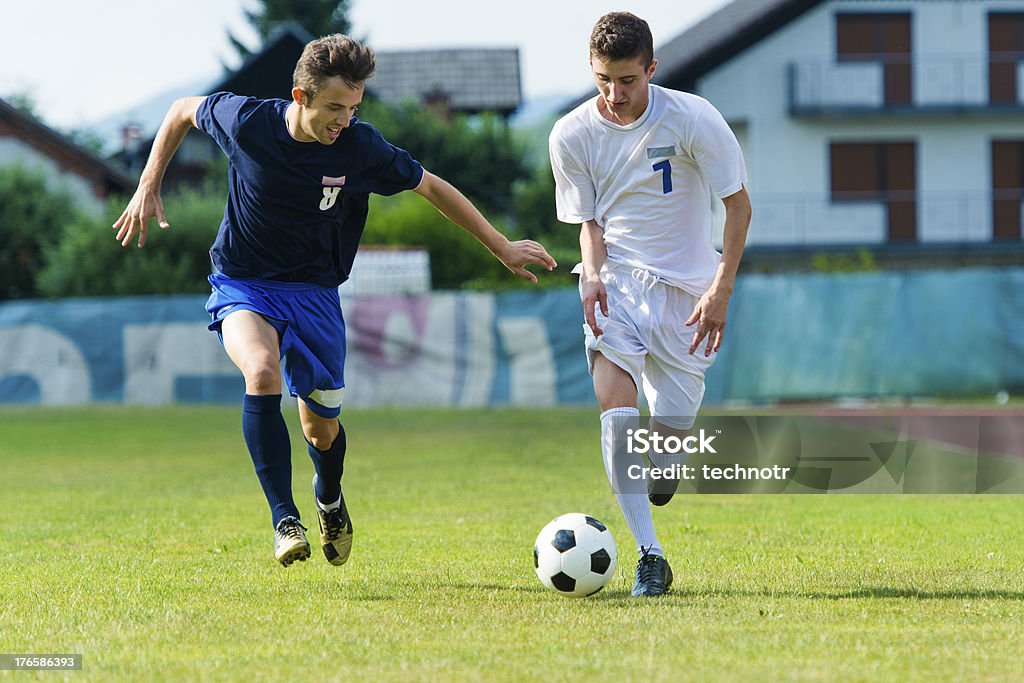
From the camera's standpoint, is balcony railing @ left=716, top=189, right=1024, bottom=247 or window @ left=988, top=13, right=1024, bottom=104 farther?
window @ left=988, top=13, right=1024, bottom=104

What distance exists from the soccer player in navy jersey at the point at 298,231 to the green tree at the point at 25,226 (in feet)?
98.4

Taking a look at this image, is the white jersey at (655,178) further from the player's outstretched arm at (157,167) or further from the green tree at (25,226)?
the green tree at (25,226)

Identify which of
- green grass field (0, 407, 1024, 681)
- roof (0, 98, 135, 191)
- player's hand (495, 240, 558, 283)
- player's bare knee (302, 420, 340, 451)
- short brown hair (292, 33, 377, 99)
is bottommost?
green grass field (0, 407, 1024, 681)

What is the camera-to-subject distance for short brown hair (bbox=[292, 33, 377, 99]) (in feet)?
19.8

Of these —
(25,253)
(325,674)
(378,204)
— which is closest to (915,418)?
(325,674)

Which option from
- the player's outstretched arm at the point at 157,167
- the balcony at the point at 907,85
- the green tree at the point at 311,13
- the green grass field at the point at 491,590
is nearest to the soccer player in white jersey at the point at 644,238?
the green grass field at the point at 491,590

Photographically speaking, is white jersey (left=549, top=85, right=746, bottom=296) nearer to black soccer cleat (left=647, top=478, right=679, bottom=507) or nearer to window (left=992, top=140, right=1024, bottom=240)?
black soccer cleat (left=647, top=478, right=679, bottom=507)

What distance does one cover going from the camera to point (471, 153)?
148 feet

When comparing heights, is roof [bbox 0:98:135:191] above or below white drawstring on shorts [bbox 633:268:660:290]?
above

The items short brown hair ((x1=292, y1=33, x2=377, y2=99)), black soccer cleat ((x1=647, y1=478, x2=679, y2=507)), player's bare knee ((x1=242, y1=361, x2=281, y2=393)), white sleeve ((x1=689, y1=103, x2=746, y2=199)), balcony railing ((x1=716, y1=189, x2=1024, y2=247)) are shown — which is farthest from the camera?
balcony railing ((x1=716, y1=189, x2=1024, y2=247))

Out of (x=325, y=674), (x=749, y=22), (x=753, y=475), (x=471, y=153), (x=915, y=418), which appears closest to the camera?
(x=325, y=674)

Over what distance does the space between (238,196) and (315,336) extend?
2.46 ft

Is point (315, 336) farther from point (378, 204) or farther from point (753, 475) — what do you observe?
point (378, 204)

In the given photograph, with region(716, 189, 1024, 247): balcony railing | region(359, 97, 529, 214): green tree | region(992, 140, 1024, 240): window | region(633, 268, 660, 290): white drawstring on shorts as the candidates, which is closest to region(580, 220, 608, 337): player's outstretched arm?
region(633, 268, 660, 290): white drawstring on shorts
